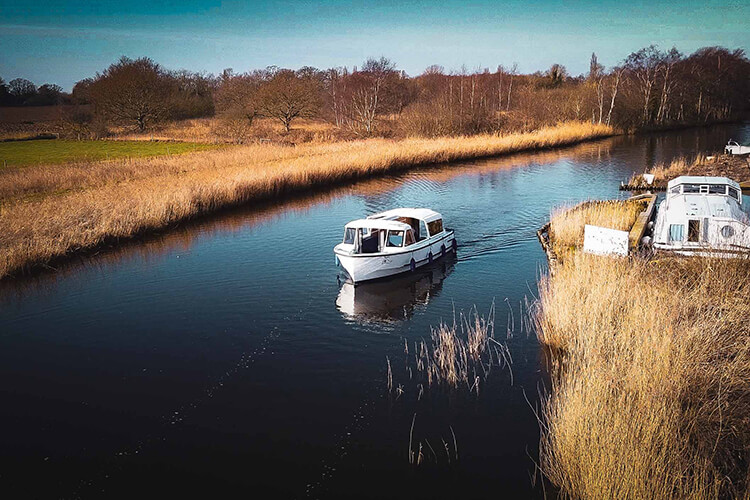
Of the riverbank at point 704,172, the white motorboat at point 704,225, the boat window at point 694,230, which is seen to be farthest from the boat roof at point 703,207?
the riverbank at point 704,172

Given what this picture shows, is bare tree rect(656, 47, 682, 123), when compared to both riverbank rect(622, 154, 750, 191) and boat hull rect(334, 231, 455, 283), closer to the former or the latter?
riverbank rect(622, 154, 750, 191)

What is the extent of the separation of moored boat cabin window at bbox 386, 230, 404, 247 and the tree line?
117ft

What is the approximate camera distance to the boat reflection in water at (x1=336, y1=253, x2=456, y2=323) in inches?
643

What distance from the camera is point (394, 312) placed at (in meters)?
16.5

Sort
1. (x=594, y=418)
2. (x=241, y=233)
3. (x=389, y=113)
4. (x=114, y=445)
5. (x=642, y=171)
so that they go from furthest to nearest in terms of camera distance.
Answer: (x=389, y=113) → (x=642, y=171) → (x=241, y=233) → (x=114, y=445) → (x=594, y=418)

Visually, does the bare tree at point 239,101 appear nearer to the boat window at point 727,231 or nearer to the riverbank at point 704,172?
the riverbank at point 704,172

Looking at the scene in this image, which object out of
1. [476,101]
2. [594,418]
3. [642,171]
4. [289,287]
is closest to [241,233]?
[289,287]

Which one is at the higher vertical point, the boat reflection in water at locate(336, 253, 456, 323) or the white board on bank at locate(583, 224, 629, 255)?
the white board on bank at locate(583, 224, 629, 255)

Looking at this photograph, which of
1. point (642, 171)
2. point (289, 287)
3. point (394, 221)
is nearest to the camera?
point (289, 287)

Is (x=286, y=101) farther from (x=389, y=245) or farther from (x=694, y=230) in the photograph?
(x=694, y=230)

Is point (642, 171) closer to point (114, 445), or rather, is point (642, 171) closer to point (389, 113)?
→ point (389, 113)

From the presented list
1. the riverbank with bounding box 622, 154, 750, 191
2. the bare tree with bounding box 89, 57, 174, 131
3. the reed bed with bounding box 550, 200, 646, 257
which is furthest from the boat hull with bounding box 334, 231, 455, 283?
the bare tree with bounding box 89, 57, 174, 131

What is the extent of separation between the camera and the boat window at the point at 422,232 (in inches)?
800

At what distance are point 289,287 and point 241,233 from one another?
835 cm
